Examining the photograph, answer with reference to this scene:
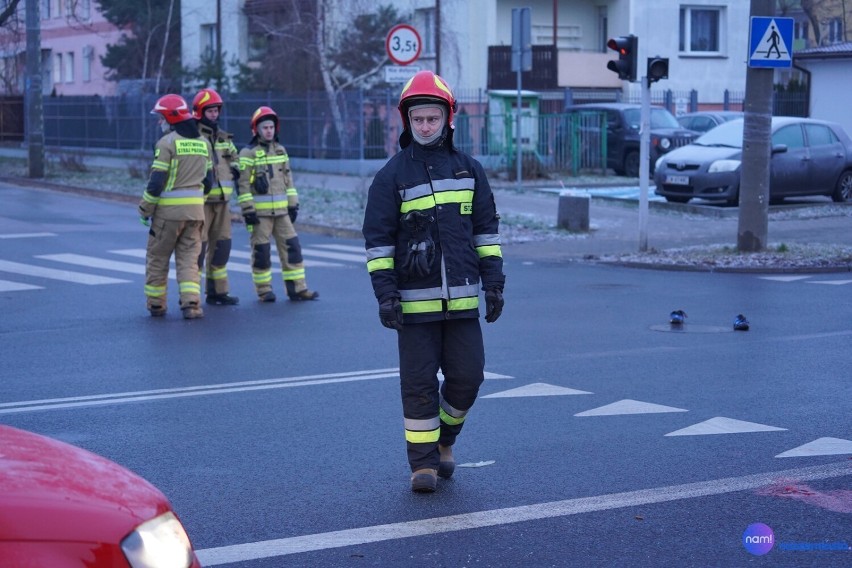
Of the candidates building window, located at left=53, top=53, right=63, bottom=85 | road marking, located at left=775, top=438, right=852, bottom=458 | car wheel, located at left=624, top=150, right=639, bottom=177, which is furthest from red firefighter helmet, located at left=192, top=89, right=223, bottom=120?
building window, located at left=53, top=53, right=63, bottom=85

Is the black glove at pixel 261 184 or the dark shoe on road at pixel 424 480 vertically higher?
the black glove at pixel 261 184

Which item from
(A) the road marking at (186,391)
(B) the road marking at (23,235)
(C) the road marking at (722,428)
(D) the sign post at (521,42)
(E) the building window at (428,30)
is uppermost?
(E) the building window at (428,30)

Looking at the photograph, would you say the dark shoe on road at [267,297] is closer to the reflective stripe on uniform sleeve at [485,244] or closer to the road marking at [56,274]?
the road marking at [56,274]

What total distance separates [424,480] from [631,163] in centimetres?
2605

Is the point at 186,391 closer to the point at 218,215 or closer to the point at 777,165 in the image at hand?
the point at 218,215

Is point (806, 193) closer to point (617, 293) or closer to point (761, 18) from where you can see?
point (761, 18)

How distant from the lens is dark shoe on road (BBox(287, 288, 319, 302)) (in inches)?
525

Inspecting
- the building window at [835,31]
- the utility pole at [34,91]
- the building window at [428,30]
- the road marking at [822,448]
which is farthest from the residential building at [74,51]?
the road marking at [822,448]

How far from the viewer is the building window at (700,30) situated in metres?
43.8

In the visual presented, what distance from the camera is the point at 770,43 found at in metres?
16.4

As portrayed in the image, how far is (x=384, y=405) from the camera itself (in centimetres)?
813

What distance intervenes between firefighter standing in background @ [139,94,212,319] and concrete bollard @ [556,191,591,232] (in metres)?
9.20

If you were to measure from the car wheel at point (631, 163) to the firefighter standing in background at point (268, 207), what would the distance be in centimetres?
1884

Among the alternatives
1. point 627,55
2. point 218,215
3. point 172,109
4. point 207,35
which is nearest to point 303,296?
point 218,215
